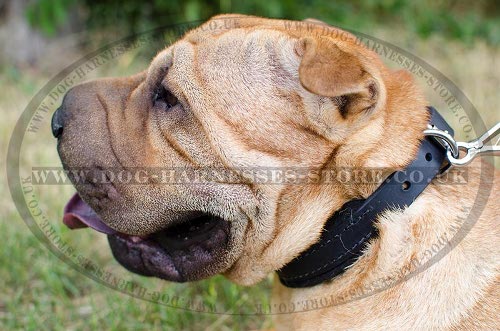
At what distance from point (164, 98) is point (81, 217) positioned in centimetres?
79

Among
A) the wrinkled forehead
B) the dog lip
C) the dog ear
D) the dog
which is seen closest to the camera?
the dog ear

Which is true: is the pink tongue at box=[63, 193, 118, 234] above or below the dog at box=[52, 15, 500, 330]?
below

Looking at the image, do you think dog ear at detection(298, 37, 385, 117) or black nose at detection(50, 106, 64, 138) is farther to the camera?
black nose at detection(50, 106, 64, 138)

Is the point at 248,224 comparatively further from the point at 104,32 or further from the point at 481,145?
the point at 104,32

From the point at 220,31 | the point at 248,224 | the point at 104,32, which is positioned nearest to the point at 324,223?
the point at 248,224

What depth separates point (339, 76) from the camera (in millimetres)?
2193

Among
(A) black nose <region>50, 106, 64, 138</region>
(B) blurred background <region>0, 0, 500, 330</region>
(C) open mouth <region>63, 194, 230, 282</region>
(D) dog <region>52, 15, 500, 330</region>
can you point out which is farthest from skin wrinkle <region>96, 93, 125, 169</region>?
(B) blurred background <region>0, 0, 500, 330</region>

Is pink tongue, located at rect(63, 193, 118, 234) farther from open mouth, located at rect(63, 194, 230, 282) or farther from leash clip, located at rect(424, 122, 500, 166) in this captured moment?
leash clip, located at rect(424, 122, 500, 166)

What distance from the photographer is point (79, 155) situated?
2.65 metres

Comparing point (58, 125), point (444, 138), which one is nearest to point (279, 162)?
point (444, 138)

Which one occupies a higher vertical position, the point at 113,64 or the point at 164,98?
the point at 164,98

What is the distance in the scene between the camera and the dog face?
7.95 ft

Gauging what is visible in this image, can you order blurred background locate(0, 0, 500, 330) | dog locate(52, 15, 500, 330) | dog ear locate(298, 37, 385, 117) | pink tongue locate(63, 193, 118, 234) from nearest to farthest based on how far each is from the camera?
dog ear locate(298, 37, 385, 117)
dog locate(52, 15, 500, 330)
pink tongue locate(63, 193, 118, 234)
blurred background locate(0, 0, 500, 330)

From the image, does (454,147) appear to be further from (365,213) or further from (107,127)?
(107,127)
